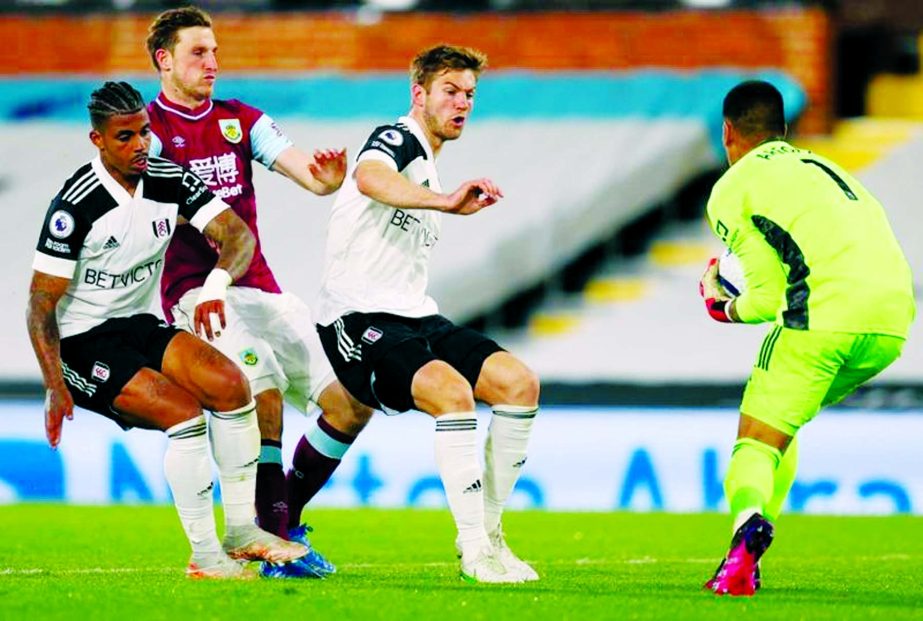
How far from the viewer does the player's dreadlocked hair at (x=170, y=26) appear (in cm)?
794

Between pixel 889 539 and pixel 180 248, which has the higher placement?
pixel 180 248

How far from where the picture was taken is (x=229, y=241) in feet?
24.6

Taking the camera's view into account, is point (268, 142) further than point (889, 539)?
No

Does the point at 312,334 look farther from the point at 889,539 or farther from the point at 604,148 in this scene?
the point at 604,148

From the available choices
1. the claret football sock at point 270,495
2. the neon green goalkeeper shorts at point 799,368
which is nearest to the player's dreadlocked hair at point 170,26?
the claret football sock at point 270,495

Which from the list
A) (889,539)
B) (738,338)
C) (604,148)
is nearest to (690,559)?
(889,539)

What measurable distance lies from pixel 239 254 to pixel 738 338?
8.43m

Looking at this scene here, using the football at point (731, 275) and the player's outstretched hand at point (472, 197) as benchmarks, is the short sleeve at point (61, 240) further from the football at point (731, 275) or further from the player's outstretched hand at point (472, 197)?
the football at point (731, 275)

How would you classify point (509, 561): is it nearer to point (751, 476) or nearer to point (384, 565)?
point (751, 476)

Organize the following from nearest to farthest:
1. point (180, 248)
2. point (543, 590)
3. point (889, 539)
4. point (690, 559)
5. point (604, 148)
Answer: point (543, 590)
point (180, 248)
point (690, 559)
point (889, 539)
point (604, 148)

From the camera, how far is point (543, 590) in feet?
22.5

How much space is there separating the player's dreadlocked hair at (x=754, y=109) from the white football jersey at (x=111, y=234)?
6.97ft

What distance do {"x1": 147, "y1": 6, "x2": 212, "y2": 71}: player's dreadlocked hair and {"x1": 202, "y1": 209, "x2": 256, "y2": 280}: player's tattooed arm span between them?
92 centimetres

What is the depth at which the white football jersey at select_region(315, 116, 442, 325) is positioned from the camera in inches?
294
